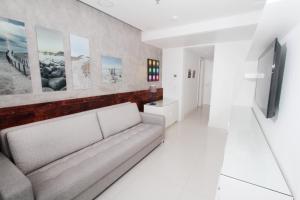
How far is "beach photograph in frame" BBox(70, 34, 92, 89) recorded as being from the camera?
2.36 metres

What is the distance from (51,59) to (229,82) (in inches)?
157

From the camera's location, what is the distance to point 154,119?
3.06 metres

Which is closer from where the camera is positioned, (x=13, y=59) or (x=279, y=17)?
(x=279, y=17)

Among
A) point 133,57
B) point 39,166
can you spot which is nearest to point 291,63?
point 39,166

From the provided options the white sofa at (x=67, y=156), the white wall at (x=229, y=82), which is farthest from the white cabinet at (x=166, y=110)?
the white sofa at (x=67, y=156)

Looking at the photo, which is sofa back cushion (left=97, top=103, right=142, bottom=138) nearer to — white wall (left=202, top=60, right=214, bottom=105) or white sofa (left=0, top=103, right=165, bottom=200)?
white sofa (left=0, top=103, right=165, bottom=200)

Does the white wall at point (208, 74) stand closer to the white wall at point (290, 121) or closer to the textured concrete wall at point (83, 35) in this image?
the textured concrete wall at point (83, 35)

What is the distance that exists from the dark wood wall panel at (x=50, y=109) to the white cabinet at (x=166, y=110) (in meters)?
0.80

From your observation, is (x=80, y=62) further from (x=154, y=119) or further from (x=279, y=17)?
(x=279, y=17)

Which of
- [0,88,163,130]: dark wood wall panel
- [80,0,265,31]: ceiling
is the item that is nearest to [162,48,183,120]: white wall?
[80,0,265,31]: ceiling

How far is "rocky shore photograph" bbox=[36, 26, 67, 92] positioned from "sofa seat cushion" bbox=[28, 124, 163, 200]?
3.56ft

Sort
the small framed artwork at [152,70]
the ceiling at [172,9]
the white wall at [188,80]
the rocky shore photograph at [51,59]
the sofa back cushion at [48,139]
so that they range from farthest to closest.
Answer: the white wall at [188,80] < the small framed artwork at [152,70] < the ceiling at [172,9] < the rocky shore photograph at [51,59] < the sofa back cushion at [48,139]

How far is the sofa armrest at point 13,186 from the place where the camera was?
1.02 meters

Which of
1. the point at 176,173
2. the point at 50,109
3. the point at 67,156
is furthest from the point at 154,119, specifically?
the point at 50,109
